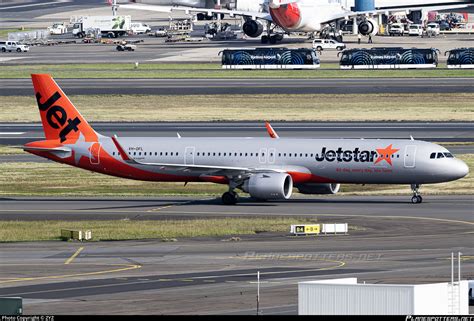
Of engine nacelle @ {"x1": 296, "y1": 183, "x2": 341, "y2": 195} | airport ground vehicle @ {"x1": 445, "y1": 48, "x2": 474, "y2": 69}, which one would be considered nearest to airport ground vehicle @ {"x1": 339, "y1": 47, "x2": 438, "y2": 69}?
airport ground vehicle @ {"x1": 445, "y1": 48, "x2": 474, "y2": 69}

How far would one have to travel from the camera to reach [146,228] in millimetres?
70500

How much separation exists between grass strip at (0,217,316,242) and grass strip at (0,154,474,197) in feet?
47.9

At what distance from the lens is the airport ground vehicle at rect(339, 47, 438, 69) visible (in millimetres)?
165500

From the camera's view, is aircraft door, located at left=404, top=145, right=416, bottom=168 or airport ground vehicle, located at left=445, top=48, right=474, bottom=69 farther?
airport ground vehicle, located at left=445, top=48, right=474, bottom=69

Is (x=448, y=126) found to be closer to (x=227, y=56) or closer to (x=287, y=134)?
(x=287, y=134)

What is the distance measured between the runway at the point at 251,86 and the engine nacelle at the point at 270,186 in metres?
62.5

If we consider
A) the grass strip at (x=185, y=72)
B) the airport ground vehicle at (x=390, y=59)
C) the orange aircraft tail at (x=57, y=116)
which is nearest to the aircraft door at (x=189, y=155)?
the orange aircraft tail at (x=57, y=116)

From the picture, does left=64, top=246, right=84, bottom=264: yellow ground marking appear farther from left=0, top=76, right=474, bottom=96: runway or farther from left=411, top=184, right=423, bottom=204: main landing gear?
left=0, top=76, right=474, bottom=96: runway

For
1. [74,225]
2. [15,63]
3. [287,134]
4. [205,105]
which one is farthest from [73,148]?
[15,63]

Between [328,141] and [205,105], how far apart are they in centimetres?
5646

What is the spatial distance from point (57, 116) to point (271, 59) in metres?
87.2

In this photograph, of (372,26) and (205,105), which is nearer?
(205,105)

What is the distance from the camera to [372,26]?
19975 centimetres

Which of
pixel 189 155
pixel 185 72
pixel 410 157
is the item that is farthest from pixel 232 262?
pixel 185 72
